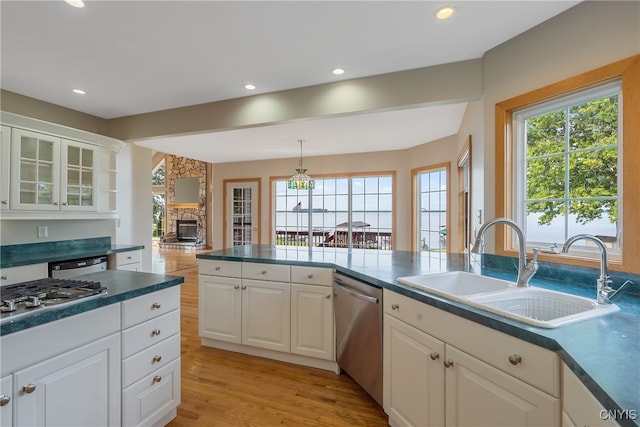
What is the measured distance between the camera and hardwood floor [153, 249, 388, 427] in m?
1.80

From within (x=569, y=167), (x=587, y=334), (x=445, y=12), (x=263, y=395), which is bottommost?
(x=263, y=395)

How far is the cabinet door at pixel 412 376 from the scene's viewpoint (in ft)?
4.45

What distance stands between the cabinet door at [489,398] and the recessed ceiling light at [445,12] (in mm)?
1891

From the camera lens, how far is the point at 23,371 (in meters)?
1.06

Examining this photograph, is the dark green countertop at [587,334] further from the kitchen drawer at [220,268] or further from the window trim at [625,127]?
the kitchen drawer at [220,268]

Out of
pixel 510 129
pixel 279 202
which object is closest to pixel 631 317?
pixel 510 129

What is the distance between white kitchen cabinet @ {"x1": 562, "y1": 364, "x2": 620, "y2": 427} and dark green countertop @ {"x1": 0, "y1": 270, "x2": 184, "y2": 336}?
68.9 inches

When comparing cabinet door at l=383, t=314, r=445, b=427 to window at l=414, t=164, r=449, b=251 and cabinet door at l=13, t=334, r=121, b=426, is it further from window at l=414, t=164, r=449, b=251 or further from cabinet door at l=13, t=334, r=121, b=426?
window at l=414, t=164, r=449, b=251

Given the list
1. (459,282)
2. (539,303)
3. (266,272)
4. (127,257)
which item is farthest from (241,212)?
(539,303)

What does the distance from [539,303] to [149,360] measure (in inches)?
79.3

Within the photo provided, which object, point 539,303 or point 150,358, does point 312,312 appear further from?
point 539,303

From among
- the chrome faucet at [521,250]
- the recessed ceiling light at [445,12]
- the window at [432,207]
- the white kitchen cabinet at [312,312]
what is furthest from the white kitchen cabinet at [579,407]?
the window at [432,207]

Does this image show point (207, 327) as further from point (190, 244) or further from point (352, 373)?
point (190, 244)

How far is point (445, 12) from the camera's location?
1.79m
